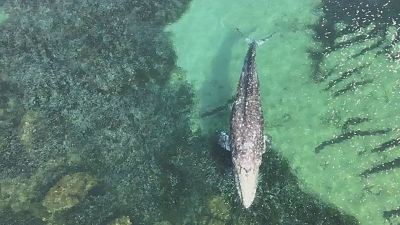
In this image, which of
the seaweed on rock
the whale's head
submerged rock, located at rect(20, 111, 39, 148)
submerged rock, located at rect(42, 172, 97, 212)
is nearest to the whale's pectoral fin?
the whale's head

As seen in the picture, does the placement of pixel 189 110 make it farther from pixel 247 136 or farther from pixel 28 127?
pixel 28 127

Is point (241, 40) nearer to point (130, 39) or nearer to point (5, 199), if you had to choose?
point (130, 39)

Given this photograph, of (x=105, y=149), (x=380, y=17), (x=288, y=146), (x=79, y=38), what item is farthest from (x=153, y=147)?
(x=380, y=17)

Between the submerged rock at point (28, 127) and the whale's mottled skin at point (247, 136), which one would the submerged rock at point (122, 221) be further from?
the submerged rock at point (28, 127)

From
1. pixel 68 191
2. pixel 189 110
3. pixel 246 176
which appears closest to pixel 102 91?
pixel 189 110

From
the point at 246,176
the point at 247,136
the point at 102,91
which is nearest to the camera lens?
the point at 246,176
